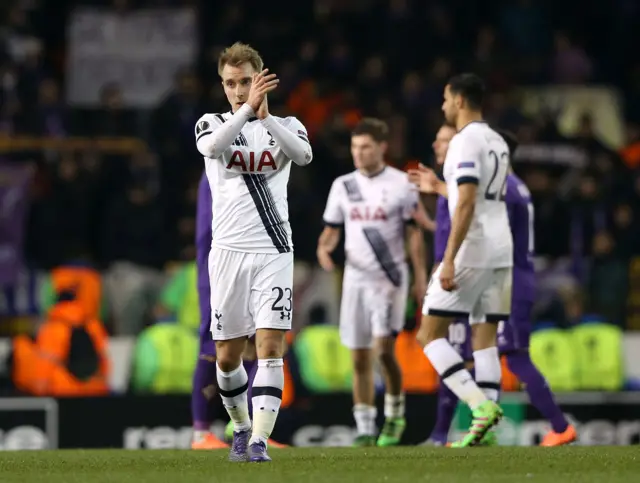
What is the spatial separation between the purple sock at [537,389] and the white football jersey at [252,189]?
294 cm

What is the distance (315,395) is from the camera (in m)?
15.1

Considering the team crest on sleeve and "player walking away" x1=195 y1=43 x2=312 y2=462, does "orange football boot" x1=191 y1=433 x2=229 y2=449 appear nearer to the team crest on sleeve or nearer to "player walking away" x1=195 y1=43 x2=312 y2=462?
"player walking away" x1=195 y1=43 x2=312 y2=462

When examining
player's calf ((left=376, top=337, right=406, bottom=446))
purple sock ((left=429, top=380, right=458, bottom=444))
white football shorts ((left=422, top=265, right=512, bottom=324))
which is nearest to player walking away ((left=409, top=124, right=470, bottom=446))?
purple sock ((left=429, top=380, right=458, bottom=444))

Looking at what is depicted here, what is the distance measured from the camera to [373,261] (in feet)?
42.3

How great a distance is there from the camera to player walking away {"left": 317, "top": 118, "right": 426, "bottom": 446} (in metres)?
12.8

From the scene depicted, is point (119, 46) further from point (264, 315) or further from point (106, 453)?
point (264, 315)

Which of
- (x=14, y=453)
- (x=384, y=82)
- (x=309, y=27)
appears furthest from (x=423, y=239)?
(x=309, y=27)

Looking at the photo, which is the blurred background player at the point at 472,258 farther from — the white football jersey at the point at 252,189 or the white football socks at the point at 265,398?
the white football socks at the point at 265,398

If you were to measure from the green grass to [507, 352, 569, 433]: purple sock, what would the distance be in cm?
90

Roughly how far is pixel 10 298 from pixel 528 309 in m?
7.41

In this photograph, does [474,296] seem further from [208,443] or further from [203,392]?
[208,443]

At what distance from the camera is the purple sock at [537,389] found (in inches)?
462

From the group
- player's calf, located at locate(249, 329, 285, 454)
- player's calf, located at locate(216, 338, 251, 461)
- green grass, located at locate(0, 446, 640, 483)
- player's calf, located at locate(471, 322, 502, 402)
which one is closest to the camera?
green grass, located at locate(0, 446, 640, 483)

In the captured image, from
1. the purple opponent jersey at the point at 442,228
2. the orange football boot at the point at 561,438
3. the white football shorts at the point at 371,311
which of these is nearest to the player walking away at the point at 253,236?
the purple opponent jersey at the point at 442,228
